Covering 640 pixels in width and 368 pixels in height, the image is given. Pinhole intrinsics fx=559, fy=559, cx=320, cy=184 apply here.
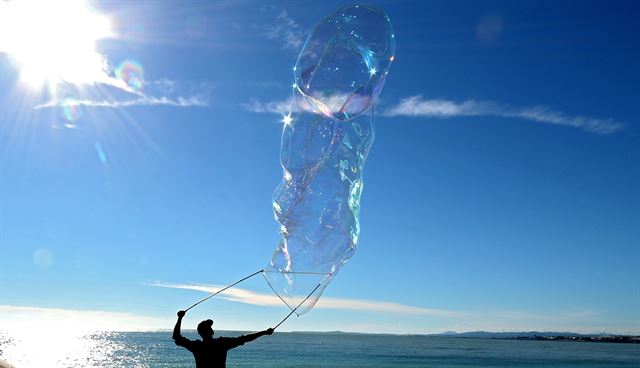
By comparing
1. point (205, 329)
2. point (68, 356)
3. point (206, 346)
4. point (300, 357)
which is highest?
point (68, 356)

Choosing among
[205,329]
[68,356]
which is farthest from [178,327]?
[68,356]

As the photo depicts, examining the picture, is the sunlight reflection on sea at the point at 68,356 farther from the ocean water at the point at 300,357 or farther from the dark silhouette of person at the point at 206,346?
the dark silhouette of person at the point at 206,346

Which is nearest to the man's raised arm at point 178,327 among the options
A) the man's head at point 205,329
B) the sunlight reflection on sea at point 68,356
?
the man's head at point 205,329

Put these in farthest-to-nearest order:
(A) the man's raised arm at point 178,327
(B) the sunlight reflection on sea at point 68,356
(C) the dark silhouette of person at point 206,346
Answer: (B) the sunlight reflection on sea at point 68,356 < (A) the man's raised arm at point 178,327 < (C) the dark silhouette of person at point 206,346

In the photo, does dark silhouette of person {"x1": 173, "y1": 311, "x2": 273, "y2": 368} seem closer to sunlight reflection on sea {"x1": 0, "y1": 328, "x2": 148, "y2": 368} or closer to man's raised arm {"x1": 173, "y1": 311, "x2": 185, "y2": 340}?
man's raised arm {"x1": 173, "y1": 311, "x2": 185, "y2": 340}

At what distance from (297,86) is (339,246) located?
263 cm

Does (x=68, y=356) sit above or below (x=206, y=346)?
above

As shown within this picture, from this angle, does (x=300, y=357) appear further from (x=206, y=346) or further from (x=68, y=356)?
(x=206, y=346)

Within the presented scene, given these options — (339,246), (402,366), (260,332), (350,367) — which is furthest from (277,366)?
(260,332)

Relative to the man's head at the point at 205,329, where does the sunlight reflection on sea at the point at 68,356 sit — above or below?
above

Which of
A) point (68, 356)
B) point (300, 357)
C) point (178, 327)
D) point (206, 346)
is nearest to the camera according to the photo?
point (206, 346)

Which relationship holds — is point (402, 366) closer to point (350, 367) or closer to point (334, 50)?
point (350, 367)

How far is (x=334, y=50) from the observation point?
356 inches

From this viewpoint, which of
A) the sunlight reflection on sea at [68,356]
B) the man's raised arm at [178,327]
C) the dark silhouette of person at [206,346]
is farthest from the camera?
the sunlight reflection on sea at [68,356]
